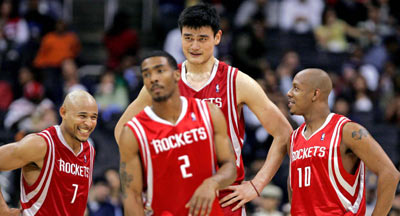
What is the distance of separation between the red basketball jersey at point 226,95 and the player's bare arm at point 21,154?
4.98ft

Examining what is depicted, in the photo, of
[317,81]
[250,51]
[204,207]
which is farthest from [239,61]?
[204,207]

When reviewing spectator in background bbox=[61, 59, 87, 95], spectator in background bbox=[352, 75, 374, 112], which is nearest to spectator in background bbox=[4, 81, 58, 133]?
spectator in background bbox=[61, 59, 87, 95]

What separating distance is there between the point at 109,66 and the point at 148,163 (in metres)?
10.1

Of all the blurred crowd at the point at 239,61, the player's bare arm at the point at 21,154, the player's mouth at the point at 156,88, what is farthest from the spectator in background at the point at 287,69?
the player's mouth at the point at 156,88

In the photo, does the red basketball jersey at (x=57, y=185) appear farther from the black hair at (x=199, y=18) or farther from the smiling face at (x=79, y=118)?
the black hair at (x=199, y=18)

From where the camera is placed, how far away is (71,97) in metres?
7.24

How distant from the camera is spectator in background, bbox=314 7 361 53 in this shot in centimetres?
1644

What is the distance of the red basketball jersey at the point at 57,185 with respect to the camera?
696cm

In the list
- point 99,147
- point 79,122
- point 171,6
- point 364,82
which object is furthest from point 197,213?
point 171,6

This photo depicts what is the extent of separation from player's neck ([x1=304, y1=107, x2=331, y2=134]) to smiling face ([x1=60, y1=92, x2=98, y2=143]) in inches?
87.8

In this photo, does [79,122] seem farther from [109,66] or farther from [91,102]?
[109,66]

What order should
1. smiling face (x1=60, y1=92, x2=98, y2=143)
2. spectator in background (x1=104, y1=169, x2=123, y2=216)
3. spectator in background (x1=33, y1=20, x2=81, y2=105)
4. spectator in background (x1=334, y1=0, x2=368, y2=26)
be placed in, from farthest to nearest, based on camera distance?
spectator in background (x1=334, y1=0, x2=368, y2=26) → spectator in background (x1=33, y1=20, x2=81, y2=105) → spectator in background (x1=104, y1=169, x2=123, y2=216) → smiling face (x1=60, y1=92, x2=98, y2=143)

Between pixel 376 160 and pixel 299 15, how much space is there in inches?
411

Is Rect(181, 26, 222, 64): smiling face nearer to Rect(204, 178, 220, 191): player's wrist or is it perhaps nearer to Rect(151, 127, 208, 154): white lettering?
Rect(151, 127, 208, 154): white lettering
